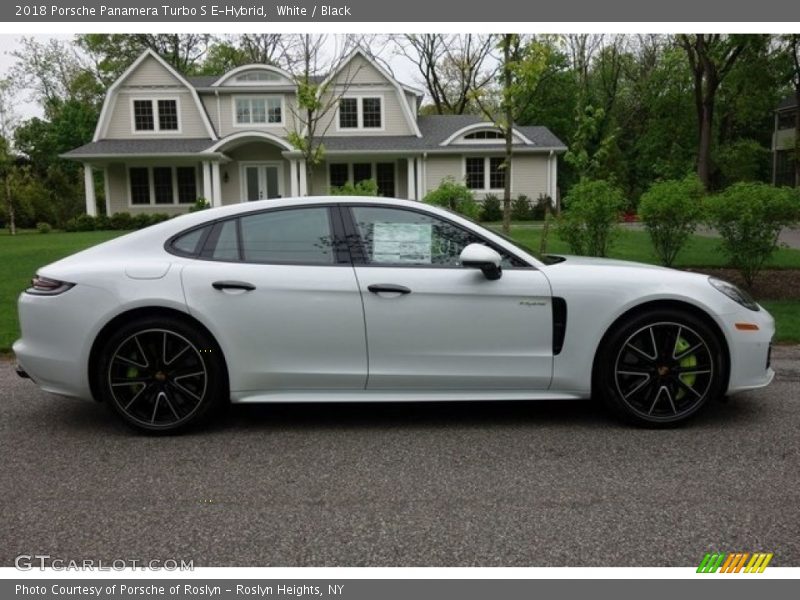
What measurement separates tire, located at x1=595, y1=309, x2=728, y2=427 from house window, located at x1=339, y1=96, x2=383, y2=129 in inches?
1096

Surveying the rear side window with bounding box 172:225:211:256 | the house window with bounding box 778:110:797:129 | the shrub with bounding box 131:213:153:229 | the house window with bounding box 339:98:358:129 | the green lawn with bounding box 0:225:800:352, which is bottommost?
the green lawn with bounding box 0:225:800:352

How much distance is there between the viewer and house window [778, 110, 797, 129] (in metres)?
43.8

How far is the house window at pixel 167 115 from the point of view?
31.1 m

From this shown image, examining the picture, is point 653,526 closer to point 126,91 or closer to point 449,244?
point 449,244

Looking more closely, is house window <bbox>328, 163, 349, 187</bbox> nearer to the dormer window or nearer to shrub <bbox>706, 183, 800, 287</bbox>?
the dormer window

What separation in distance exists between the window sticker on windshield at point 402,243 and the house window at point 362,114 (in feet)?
89.7

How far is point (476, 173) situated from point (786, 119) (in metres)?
25.3

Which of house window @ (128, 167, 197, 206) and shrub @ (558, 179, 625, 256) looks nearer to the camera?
shrub @ (558, 179, 625, 256)

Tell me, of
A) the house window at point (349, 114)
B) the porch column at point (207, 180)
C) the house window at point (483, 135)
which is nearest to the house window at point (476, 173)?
the house window at point (483, 135)

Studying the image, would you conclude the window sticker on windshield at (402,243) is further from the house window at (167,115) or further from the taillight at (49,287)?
the house window at (167,115)

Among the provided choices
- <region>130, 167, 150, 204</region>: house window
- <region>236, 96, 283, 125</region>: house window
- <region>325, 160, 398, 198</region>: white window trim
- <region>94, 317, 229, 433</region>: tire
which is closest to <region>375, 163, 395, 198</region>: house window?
<region>325, 160, 398, 198</region>: white window trim

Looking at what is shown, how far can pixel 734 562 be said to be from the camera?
2920 millimetres

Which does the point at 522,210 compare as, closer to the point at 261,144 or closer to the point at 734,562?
the point at 261,144

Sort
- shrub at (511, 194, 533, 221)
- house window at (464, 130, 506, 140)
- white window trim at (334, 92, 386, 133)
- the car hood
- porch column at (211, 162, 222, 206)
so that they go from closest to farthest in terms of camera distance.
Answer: the car hood
porch column at (211, 162, 222, 206)
shrub at (511, 194, 533, 221)
white window trim at (334, 92, 386, 133)
house window at (464, 130, 506, 140)
